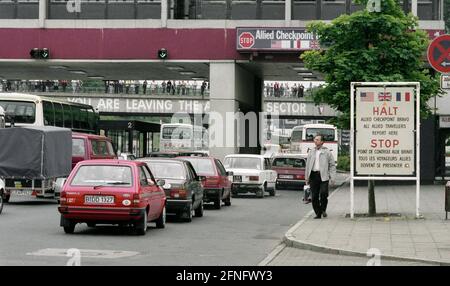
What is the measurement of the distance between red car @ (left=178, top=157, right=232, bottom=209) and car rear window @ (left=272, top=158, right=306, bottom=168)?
48.0ft

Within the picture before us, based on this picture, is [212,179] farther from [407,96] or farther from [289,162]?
[289,162]

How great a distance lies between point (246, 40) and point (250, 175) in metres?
7.81

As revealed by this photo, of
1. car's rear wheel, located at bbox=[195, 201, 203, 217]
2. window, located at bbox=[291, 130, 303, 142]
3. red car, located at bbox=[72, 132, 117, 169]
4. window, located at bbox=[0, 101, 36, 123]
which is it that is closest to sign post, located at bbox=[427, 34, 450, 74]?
car's rear wheel, located at bbox=[195, 201, 203, 217]

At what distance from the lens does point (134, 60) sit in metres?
43.6

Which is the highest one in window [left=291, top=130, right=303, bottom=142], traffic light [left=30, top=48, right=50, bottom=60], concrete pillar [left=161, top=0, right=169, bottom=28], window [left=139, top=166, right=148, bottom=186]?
concrete pillar [left=161, top=0, right=169, bottom=28]

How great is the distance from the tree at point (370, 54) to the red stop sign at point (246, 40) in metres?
17.8

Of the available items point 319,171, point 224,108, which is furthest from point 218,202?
point 224,108

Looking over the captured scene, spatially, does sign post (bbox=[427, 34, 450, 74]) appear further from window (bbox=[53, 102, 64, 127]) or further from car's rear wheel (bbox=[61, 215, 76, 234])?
window (bbox=[53, 102, 64, 127])

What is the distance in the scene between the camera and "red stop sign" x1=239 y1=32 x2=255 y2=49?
42.1m

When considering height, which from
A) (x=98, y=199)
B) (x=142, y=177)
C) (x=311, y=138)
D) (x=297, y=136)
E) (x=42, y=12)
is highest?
(x=42, y=12)

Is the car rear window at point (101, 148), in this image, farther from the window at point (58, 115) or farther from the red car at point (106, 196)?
the red car at point (106, 196)

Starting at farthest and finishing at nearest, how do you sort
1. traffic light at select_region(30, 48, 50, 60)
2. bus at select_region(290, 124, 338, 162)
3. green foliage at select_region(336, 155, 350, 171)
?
green foliage at select_region(336, 155, 350, 171)
bus at select_region(290, 124, 338, 162)
traffic light at select_region(30, 48, 50, 60)

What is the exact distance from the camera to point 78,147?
33188 mm
